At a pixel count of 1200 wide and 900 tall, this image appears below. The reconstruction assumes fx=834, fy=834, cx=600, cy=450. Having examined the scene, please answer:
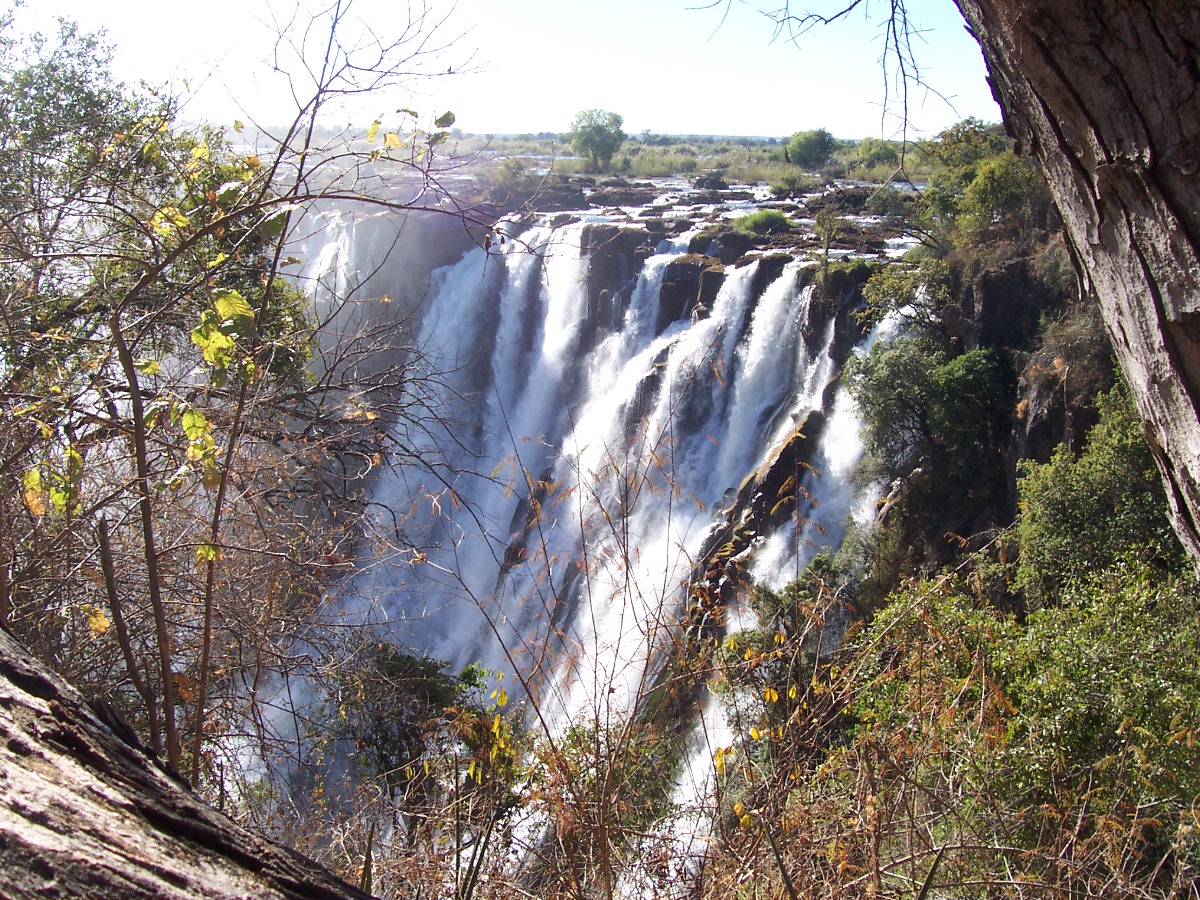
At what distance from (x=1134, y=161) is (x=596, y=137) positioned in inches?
1573

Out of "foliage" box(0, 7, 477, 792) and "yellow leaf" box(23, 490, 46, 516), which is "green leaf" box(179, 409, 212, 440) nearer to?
"foliage" box(0, 7, 477, 792)

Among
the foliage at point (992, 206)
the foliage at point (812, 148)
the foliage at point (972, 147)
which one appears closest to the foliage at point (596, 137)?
the foliage at point (812, 148)

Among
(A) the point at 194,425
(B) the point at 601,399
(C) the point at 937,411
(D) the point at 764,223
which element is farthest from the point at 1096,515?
(D) the point at 764,223

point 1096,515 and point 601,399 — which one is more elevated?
point 601,399

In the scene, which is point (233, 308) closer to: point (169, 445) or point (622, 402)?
point (169, 445)

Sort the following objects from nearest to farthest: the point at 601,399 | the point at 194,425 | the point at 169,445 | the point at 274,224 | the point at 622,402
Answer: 1. the point at 194,425
2. the point at 274,224
3. the point at 169,445
4. the point at 622,402
5. the point at 601,399

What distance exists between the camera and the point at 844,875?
73.0 inches

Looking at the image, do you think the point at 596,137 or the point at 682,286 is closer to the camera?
the point at 682,286

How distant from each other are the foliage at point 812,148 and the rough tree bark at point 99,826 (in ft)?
126

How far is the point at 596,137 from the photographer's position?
38219 millimetres

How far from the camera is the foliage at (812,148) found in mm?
36188

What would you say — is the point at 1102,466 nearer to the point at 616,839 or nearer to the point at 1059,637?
the point at 1059,637

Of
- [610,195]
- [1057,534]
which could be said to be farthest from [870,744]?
[610,195]

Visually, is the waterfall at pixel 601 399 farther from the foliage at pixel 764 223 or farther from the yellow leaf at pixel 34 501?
the yellow leaf at pixel 34 501
